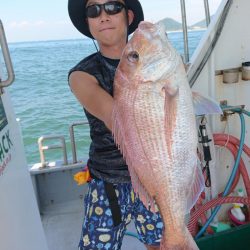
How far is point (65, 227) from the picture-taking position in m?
3.80

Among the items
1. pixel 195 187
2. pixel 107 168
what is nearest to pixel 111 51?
pixel 107 168

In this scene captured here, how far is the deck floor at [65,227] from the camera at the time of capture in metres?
3.47

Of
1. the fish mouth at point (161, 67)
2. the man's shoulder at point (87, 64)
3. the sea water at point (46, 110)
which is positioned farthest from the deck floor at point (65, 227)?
the sea water at point (46, 110)

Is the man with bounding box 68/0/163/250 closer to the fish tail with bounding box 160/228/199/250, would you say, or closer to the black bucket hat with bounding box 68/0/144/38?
the black bucket hat with bounding box 68/0/144/38

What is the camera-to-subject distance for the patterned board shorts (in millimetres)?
2127

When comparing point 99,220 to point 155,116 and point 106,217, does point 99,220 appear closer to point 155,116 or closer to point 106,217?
point 106,217

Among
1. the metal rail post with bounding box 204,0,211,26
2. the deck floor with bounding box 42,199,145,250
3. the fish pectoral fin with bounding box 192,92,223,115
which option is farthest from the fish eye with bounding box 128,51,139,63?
the deck floor with bounding box 42,199,145,250

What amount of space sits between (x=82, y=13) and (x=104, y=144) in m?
0.79

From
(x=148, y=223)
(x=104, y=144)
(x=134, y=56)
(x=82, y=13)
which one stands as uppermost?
(x=82, y=13)

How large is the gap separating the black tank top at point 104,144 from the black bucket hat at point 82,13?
252mm

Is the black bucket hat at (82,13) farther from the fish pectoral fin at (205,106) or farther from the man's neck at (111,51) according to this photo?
the fish pectoral fin at (205,106)

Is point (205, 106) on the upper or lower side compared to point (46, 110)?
upper

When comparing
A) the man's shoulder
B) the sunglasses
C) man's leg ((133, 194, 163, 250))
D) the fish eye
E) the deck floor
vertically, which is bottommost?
the deck floor

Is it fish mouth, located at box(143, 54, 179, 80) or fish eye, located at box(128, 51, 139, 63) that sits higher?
fish eye, located at box(128, 51, 139, 63)
